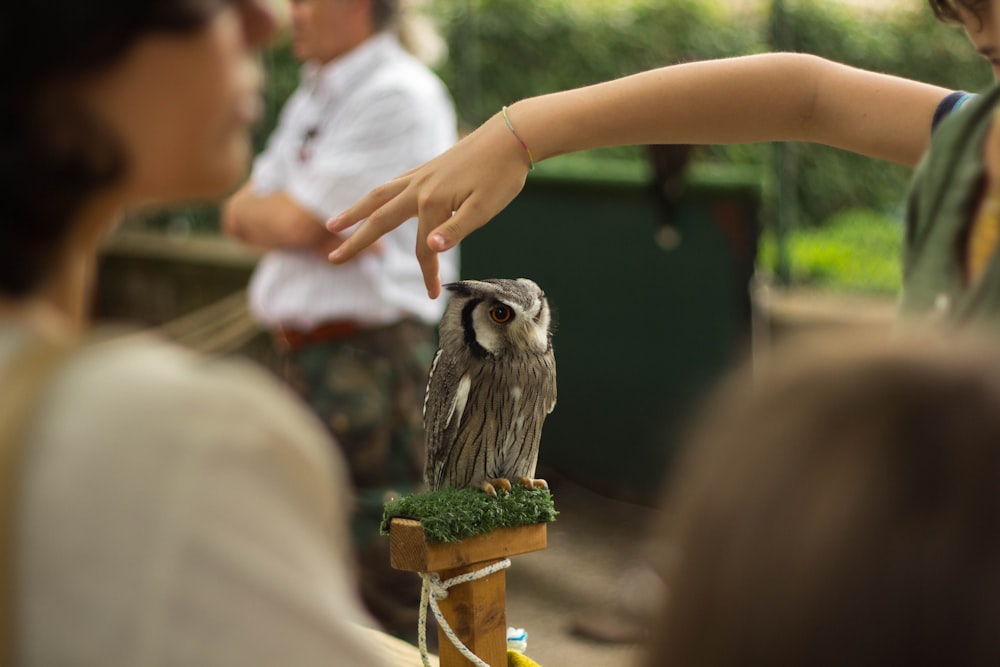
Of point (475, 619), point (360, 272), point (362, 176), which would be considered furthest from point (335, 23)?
point (475, 619)

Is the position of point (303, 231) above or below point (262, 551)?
above

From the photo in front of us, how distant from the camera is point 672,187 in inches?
153

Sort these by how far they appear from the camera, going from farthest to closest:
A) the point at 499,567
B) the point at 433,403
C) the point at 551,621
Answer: the point at 551,621
the point at 433,403
the point at 499,567

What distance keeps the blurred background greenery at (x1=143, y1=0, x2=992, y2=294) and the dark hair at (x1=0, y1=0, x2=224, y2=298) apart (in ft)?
11.4

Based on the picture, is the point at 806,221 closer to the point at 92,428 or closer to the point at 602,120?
the point at 602,120

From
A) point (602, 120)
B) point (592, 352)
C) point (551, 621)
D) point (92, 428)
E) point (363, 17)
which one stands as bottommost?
point (551, 621)

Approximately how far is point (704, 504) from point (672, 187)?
3.34m

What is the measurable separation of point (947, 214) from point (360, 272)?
2210 millimetres

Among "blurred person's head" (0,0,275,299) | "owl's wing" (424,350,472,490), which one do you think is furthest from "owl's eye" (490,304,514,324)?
"blurred person's head" (0,0,275,299)

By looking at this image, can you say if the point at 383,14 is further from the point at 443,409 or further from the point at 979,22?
the point at 979,22

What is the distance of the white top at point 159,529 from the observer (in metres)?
0.63

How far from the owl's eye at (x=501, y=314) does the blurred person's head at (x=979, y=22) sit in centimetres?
67

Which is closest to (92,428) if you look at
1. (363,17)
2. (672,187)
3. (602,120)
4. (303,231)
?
(602,120)

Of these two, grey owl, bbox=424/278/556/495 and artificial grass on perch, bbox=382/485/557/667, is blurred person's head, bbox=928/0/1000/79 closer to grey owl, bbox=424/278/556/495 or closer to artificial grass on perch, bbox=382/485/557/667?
grey owl, bbox=424/278/556/495
